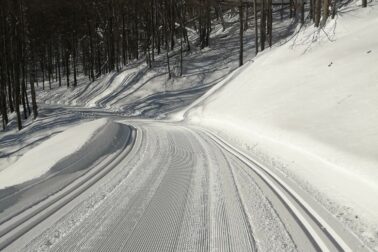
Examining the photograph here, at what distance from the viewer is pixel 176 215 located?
670cm

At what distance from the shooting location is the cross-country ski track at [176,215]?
18.4 feet

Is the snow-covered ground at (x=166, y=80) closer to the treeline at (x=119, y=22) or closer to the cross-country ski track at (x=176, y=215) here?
the treeline at (x=119, y=22)

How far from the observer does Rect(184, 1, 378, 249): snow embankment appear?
27.3 feet

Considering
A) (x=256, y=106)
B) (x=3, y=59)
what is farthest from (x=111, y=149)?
(x=3, y=59)

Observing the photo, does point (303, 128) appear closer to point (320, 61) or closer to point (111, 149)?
point (111, 149)

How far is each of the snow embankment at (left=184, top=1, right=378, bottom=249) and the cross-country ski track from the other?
63 centimetres

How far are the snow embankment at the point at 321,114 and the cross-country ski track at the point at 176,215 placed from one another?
2.05ft

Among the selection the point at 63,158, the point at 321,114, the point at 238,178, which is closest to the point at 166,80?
the point at 321,114

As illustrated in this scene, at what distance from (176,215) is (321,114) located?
28.2 feet

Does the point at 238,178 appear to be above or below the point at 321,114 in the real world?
below

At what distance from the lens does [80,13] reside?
184 feet

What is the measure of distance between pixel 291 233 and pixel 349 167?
375 centimetres

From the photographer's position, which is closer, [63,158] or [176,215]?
[176,215]

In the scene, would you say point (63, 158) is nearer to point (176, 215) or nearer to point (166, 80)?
point (176, 215)
